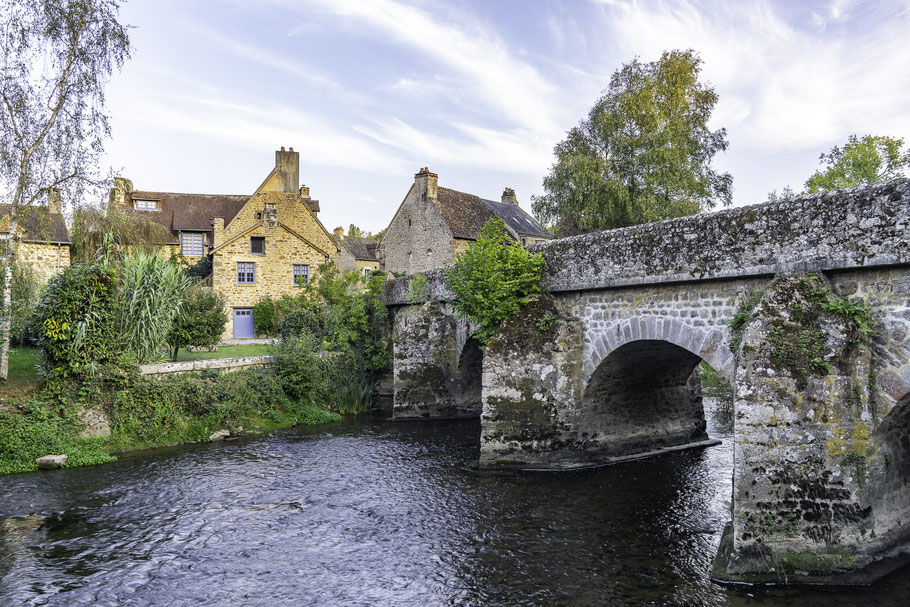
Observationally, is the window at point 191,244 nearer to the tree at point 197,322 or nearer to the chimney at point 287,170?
the chimney at point 287,170

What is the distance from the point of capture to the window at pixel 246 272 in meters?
27.8

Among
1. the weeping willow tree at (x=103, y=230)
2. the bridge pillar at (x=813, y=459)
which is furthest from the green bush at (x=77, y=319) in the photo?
the bridge pillar at (x=813, y=459)

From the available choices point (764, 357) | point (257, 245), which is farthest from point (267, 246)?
point (764, 357)

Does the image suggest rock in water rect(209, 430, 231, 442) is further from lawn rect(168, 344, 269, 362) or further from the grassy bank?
lawn rect(168, 344, 269, 362)

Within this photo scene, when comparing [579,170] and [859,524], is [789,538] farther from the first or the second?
[579,170]

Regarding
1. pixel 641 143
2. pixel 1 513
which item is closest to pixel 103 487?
pixel 1 513

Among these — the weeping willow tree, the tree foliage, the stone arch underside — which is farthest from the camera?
the weeping willow tree

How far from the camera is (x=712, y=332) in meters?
8.41

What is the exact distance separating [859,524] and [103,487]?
36.8ft

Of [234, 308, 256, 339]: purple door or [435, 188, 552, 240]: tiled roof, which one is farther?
[435, 188, 552, 240]: tiled roof

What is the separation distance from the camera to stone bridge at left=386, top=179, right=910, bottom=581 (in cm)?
636

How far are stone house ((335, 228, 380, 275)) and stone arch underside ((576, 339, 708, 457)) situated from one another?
32.6 m

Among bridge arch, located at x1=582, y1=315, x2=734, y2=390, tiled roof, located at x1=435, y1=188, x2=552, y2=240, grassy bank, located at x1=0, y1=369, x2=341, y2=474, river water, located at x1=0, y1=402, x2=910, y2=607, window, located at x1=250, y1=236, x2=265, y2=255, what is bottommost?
river water, located at x1=0, y1=402, x2=910, y2=607

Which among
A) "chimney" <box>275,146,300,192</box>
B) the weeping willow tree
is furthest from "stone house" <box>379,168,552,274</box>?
the weeping willow tree
